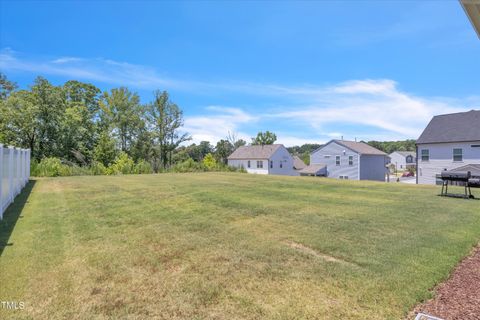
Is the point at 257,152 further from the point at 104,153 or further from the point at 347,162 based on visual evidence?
the point at 104,153

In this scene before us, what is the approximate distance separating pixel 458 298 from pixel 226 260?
8.15 ft

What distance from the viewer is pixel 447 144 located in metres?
19.9

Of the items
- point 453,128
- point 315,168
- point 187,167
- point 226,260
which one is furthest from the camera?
point 315,168

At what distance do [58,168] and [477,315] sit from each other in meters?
21.0

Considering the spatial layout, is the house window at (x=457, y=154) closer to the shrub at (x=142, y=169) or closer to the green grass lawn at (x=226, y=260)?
the green grass lawn at (x=226, y=260)

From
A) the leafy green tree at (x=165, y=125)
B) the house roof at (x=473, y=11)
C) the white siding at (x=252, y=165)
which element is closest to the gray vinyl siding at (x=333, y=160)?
the white siding at (x=252, y=165)

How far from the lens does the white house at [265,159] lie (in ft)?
115

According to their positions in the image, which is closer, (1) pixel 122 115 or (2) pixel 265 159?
(1) pixel 122 115

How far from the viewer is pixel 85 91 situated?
32.5m

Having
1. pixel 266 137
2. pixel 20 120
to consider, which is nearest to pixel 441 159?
pixel 266 137

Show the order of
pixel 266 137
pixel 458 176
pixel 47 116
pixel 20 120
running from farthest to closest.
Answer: pixel 266 137, pixel 47 116, pixel 20 120, pixel 458 176

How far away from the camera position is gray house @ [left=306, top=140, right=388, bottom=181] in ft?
91.9

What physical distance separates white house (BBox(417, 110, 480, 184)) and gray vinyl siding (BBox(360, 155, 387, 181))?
6712mm

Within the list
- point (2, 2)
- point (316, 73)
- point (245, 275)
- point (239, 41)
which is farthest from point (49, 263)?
point (316, 73)
